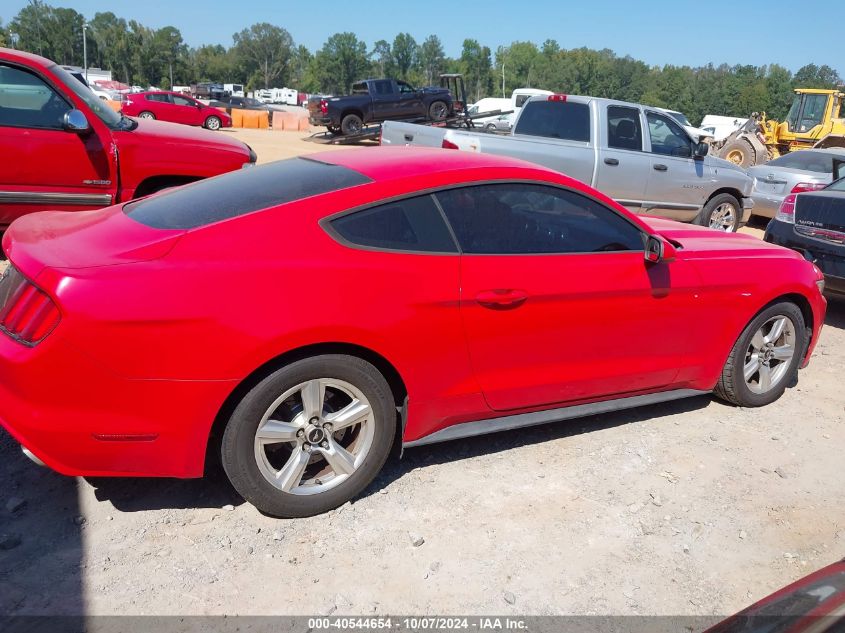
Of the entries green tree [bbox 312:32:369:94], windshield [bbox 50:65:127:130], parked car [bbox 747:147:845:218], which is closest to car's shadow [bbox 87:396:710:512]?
windshield [bbox 50:65:127:130]

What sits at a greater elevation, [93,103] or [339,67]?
[339,67]

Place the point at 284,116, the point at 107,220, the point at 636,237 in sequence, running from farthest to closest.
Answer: the point at 284,116, the point at 636,237, the point at 107,220

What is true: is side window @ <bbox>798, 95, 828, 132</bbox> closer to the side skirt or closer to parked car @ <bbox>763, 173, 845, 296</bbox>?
parked car @ <bbox>763, 173, 845, 296</bbox>

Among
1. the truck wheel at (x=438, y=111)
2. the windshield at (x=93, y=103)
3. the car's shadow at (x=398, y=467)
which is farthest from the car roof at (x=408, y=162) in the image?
the truck wheel at (x=438, y=111)

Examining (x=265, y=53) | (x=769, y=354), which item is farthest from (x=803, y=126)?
(x=265, y=53)

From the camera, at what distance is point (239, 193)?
3.36 m

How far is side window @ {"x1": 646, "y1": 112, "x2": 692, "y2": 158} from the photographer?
9820mm

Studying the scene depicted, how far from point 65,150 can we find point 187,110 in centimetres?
2485

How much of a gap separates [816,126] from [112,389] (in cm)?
2437

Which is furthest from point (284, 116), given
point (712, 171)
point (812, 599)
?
point (812, 599)

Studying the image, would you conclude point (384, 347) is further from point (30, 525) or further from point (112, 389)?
point (30, 525)

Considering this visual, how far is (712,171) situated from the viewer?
1029cm

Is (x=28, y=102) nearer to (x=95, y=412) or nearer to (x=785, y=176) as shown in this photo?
(x=95, y=412)

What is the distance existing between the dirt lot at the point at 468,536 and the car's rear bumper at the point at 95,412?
1.32ft
